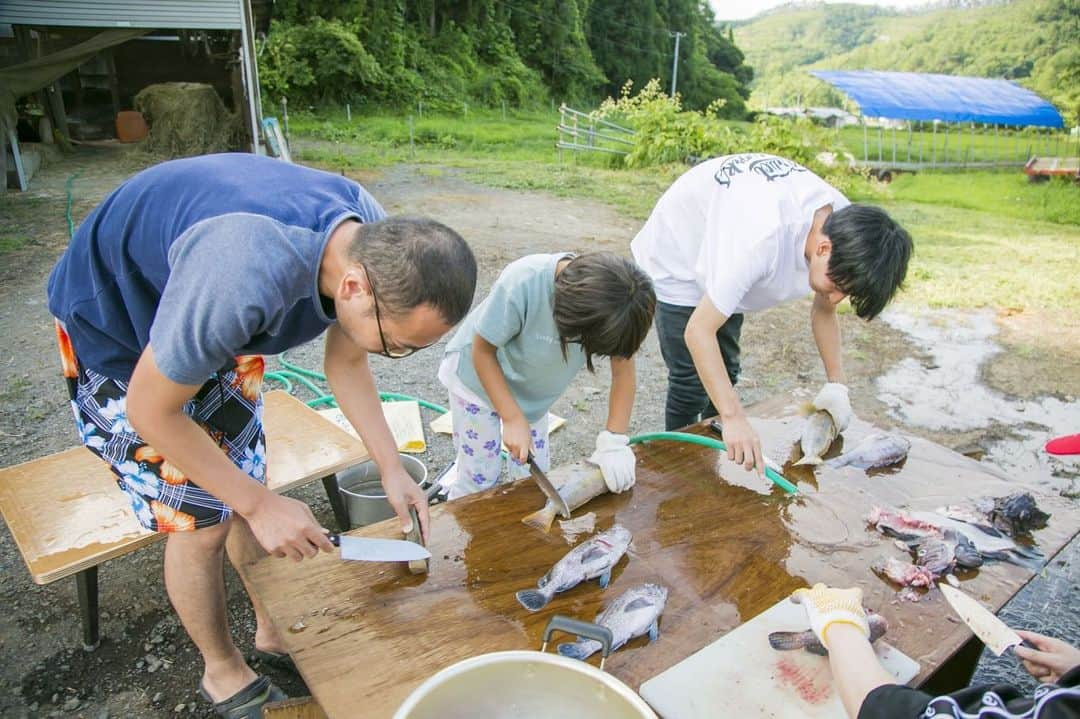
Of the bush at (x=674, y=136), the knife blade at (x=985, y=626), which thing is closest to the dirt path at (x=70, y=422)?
the knife blade at (x=985, y=626)

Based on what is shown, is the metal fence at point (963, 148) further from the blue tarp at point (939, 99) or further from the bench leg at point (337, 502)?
the bench leg at point (337, 502)

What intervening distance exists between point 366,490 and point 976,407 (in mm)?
4157

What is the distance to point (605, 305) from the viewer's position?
6.18 ft

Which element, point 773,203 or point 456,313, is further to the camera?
point 773,203

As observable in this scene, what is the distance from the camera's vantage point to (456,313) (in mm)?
1379

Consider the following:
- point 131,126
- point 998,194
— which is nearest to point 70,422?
point 131,126

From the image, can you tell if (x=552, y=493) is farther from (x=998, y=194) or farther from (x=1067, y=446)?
(x=998, y=194)

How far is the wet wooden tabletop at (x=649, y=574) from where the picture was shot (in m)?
1.51

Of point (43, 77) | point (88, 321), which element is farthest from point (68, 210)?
point (88, 321)

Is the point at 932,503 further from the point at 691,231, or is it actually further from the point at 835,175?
the point at 835,175

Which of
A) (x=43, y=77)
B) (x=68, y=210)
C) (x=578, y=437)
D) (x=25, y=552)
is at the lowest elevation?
(x=578, y=437)

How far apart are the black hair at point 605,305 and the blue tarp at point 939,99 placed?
17.4 meters

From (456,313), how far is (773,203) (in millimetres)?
1389

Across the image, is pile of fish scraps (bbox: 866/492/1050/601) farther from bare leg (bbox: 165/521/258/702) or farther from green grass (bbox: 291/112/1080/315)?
green grass (bbox: 291/112/1080/315)
